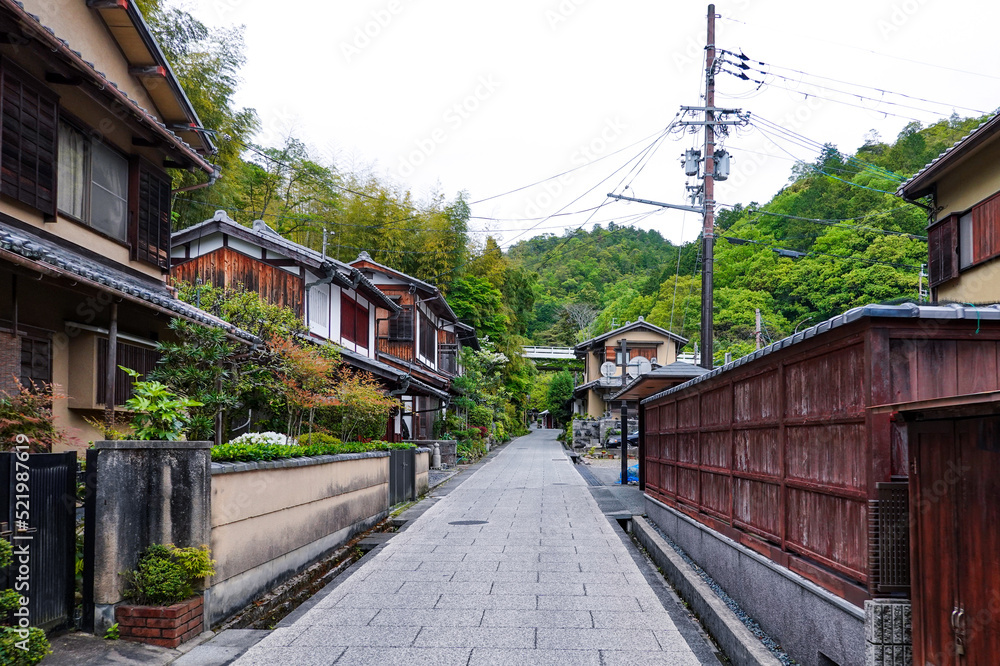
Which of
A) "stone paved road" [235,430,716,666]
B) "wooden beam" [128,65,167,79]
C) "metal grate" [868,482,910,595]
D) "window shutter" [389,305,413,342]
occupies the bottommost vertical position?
"stone paved road" [235,430,716,666]

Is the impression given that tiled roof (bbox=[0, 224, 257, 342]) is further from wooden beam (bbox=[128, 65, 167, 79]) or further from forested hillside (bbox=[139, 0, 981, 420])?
forested hillside (bbox=[139, 0, 981, 420])

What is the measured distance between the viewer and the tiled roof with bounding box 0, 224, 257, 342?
20.4 ft

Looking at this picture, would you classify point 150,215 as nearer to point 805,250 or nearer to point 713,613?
point 713,613

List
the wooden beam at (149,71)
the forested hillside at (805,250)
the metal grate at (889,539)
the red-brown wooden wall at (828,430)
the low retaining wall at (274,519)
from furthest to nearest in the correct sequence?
the forested hillside at (805,250), the wooden beam at (149,71), the low retaining wall at (274,519), the red-brown wooden wall at (828,430), the metal grate at (889,539)

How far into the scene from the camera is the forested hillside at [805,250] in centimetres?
3089

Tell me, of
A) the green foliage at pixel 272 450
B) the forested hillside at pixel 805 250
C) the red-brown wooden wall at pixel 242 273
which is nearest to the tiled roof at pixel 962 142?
the forested hillside at pixel 805 250

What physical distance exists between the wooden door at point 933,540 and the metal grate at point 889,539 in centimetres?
15

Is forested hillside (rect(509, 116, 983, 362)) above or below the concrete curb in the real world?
above

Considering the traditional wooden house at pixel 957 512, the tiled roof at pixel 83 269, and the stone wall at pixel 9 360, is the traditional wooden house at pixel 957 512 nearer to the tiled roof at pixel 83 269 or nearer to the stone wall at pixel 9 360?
the tiled roof at pixel 83 269

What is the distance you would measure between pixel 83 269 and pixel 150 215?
13.9 ft

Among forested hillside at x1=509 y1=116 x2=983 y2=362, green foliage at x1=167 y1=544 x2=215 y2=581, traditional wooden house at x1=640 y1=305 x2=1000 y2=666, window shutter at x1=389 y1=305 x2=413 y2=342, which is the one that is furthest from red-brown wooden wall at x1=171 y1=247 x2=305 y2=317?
traditional wooden house at x1=640 y1=305 x2=1000 y2=666

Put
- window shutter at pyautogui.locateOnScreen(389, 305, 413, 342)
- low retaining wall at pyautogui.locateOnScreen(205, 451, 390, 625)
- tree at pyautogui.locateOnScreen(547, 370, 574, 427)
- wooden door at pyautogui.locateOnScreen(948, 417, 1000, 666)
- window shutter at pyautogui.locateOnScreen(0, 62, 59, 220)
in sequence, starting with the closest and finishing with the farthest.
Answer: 1. wooden door at pyautogui.locateOnScreen(948, 417, 1000, 666)
2. low retaining wall at pyautogui.locateOnScreen(205, 451, 390, 625)
3. window shutter at pyautogui.locateOnScreen(0, 62, 59, 220)
4. window shutter at pyautogui.locateOnScreen(389, 305, 413, 342)
5. tree at pyautogui.locateOnScreen(547, 370, 574, 427)

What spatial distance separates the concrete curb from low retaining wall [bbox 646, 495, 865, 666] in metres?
0.23

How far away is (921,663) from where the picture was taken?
12.3 feet
